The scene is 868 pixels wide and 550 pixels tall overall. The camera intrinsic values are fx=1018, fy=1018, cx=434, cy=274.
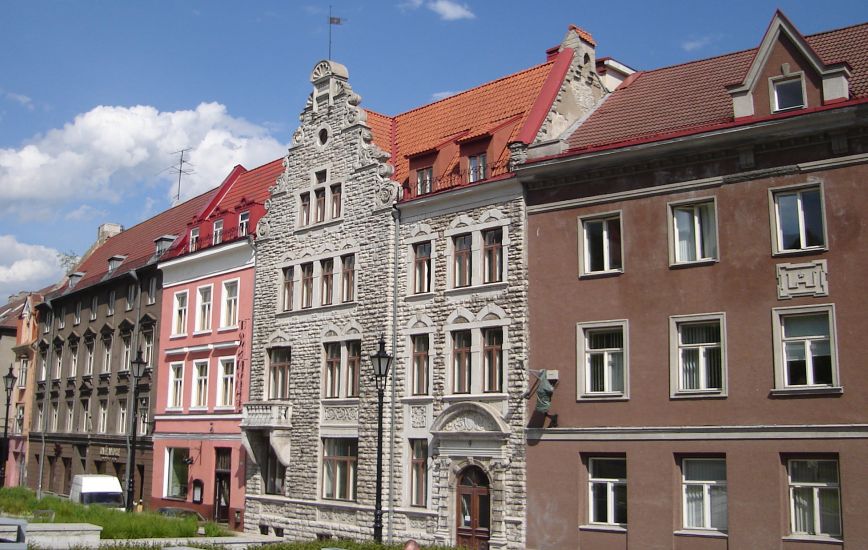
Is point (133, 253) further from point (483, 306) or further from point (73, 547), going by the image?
point (73, 547)

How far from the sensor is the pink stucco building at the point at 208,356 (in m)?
39.8

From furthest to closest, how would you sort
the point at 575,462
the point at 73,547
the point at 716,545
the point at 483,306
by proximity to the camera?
the point at 483,306 → the point at 575,462 → the point at 716,545 → the point at 73,547

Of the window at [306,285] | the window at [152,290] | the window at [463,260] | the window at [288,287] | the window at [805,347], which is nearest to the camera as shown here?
the window at [805,347]

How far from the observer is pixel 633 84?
32.9 metres

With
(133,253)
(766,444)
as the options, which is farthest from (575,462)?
(133,253)

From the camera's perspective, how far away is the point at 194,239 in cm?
4578

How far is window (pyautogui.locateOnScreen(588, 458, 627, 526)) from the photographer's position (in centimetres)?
2600

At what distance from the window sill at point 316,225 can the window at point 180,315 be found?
974cm

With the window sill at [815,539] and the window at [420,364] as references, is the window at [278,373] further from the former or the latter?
the window sill at [815,539]

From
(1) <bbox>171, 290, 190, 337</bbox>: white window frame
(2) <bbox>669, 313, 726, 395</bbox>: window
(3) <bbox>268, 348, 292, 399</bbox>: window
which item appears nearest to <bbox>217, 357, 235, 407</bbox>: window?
(3) <bbox>268, 348, 292, 399</bbox>: window

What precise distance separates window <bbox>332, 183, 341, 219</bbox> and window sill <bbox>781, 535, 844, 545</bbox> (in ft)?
62.3

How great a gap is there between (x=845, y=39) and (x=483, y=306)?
12448mm

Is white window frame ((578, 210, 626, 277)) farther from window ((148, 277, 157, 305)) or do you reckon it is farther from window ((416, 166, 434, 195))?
window ((148, 277, 157, 305))

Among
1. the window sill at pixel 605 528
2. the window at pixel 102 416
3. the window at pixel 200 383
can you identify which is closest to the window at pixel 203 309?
the window at pixel 200 383
